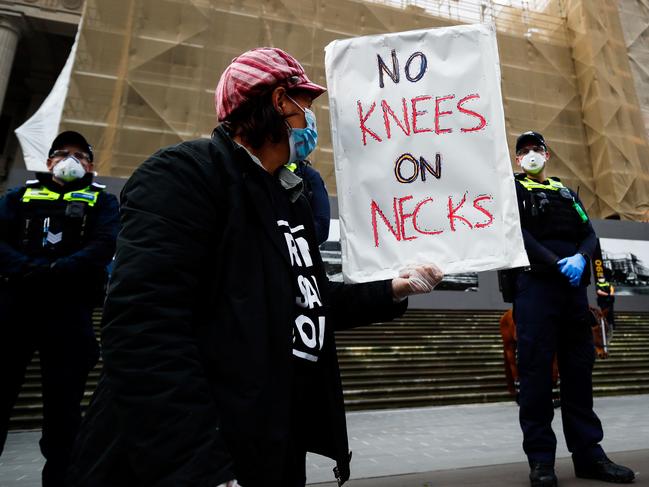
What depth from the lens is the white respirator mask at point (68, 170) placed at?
114 inches

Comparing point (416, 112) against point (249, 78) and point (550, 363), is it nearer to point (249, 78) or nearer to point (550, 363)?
point (249, 78)

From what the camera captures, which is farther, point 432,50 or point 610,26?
point 610,26

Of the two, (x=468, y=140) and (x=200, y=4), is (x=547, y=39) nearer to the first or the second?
(x=200, y=4)

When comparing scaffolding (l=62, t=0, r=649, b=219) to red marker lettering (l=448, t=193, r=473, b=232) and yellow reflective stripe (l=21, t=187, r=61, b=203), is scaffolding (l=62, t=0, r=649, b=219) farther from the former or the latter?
red marker lettering (l=448, t=193, r=473, b=232)

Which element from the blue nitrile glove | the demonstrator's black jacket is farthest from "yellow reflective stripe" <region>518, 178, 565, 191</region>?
the demonstrator's black jacket

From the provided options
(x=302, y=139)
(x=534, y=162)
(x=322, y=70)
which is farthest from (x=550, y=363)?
(x=322, y=70)

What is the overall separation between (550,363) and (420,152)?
1.79 metres

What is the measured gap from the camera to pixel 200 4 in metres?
14.0

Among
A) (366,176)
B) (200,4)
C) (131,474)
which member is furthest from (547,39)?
(131,474)

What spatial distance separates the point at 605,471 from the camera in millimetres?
2672

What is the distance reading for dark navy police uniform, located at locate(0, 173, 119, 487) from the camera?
2.42 meters

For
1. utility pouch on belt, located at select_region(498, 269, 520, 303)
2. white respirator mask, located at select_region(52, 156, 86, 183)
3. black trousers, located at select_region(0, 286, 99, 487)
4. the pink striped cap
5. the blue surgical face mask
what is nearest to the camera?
the pink striped cap

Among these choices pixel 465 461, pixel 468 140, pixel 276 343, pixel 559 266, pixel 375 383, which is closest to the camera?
pixel 276 343

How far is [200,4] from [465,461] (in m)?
14.3
